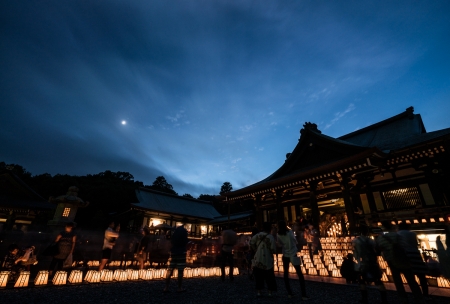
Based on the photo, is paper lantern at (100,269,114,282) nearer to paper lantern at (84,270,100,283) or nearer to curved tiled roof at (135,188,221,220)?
paper lantern at (84,270,100,283)

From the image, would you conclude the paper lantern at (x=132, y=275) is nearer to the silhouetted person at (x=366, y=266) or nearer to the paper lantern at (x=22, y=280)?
the paper lantern at (x=22, y=280)

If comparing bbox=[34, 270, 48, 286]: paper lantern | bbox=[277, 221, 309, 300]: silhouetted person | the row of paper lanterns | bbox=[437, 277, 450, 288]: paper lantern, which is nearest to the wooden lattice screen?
bbox=[437, 277, 450, 288]: paper lantern

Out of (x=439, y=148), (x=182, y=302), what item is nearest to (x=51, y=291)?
(x=182, y=302)

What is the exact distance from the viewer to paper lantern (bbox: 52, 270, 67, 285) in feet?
18.4

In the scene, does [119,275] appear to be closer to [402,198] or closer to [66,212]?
[66,212]

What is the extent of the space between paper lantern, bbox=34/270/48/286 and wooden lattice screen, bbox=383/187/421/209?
48.5 ft

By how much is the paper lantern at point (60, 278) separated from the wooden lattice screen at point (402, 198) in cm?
1436

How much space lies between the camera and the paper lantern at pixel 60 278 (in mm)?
5606

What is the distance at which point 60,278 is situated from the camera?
5664 mm

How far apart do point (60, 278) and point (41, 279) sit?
43 centimetres

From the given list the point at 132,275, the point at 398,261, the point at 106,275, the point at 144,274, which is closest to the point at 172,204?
the point at 144,274

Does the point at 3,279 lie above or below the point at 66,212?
below

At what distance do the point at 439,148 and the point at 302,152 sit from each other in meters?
6.94

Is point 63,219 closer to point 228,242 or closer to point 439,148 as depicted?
point 228,242
